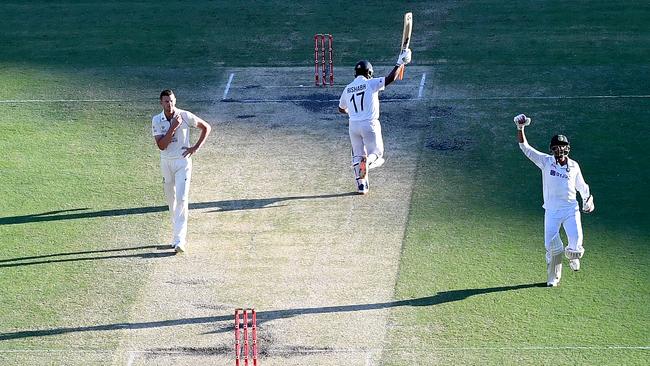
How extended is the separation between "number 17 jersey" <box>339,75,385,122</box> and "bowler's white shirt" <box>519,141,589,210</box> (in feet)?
13.0

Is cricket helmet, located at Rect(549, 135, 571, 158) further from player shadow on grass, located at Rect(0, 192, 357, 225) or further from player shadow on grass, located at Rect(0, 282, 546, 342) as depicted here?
player shadow on grass, located at Rect(0, 192, 357, 225)

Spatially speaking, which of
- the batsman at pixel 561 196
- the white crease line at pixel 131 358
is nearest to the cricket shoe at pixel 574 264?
the batsman at pixel 561 196

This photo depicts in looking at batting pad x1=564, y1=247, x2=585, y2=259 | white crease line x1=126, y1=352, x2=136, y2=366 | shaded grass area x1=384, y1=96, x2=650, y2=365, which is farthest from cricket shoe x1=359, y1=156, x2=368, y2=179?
white crease line x1=126, y1=352, x2=136, y2=366

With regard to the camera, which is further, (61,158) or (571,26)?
(571,26)

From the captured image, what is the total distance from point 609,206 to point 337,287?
190 inches

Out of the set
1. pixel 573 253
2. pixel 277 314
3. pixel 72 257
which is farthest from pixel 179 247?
pixel 573 253

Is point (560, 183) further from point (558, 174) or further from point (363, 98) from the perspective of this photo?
point (363, 98)

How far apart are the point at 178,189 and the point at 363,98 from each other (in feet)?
11.5

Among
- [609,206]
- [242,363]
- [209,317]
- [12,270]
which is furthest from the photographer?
[609,206]

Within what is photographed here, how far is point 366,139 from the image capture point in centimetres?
2048

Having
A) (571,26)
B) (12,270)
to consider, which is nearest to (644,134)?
(571,26)

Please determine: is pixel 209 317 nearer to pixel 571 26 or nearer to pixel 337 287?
pixel 337 287

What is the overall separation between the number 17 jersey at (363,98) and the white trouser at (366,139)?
97 mm

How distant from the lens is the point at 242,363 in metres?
15.5
